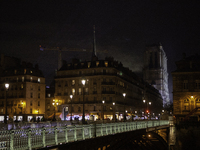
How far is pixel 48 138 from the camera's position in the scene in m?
18.7

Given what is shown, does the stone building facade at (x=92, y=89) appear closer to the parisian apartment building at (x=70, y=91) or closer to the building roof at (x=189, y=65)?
the parisian apartment building at (x=70, y=91)

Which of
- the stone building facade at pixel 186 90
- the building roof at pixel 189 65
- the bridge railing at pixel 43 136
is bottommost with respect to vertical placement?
the bridge railing at pixel 43 136

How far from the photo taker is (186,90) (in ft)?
252

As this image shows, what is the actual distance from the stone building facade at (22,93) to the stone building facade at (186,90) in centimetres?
4921

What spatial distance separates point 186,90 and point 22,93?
54065 mm

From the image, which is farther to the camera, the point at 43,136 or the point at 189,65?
the point at 189,65

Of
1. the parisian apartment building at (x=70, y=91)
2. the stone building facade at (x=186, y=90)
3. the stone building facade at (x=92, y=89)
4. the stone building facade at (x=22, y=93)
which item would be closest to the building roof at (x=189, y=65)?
the stone building facade at (x=186, y=90)

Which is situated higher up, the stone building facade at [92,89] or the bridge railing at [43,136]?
the stone building facade at [92,89]

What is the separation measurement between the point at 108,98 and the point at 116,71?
33.9 ft

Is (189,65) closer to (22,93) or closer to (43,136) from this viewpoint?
(22,93)

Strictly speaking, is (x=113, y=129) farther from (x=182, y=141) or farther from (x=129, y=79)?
(x=129, y=79)

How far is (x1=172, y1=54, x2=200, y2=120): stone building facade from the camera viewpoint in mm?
75750

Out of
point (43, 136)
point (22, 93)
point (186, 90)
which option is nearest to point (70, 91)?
point (22, 93)

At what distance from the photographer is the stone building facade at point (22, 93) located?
99812 mm
